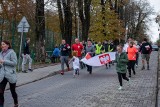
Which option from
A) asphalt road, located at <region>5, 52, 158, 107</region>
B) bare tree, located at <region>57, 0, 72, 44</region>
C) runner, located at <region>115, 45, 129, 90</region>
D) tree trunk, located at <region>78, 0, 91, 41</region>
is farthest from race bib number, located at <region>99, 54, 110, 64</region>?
tree trunk, located at <region>78, 0, 91, 41</region>

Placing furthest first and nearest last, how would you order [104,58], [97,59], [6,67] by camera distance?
1. [104,58]
2. [97,59]
3. [6,67]

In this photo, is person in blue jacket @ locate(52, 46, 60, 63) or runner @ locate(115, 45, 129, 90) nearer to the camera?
runner @ locate(115, 45, 129, 90)

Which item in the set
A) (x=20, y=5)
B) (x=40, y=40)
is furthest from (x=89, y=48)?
(x=20, y=5)

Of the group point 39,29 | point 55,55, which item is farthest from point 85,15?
point 39,29

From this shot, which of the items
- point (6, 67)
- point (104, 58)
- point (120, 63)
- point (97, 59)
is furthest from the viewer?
point (104, 58)

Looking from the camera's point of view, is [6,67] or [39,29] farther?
[39,29]

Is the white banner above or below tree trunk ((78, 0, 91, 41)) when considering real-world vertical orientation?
below

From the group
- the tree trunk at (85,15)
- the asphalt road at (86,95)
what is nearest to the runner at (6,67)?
the asphalt road at (86,95)

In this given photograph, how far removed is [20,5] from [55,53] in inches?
607

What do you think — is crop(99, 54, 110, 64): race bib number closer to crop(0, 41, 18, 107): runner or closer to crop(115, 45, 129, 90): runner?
crop(115, 45, 129, 90): runner

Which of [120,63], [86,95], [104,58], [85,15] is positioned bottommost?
[86,95]

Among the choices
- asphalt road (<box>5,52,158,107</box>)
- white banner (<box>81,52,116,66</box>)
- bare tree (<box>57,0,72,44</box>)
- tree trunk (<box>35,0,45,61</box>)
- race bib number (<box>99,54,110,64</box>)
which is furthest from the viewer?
bare tree (<box>57,0,72,44</box>)

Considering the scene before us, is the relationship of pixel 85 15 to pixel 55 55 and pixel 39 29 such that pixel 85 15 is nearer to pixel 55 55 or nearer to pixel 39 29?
pixel 55 55

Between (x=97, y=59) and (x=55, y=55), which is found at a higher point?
(x=55, y=55)
